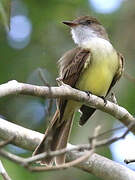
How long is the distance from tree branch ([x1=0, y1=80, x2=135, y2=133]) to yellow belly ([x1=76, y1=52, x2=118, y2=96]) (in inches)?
32.5

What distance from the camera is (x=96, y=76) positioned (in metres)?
4.64

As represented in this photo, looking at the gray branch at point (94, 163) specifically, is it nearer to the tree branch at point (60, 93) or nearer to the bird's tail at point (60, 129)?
the tree branch at point (60, 93)

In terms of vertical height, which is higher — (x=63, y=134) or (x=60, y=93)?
(x=60, y=93)

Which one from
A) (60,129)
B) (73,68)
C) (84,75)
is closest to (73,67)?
(73,68)

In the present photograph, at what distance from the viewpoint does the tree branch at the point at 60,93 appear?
118 inches

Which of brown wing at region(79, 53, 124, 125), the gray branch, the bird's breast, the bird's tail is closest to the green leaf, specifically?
the gray branch

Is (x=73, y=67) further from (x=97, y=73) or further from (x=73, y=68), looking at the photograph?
(x=97, y=73)

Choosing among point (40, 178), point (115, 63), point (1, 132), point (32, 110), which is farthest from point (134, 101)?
point (1, 132)

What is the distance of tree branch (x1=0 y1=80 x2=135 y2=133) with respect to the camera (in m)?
3.00

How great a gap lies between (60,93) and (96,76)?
139 cm

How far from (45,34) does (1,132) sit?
11.9 feet

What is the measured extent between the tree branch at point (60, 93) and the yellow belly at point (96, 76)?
826 millimetres

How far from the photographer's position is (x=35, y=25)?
A: 6664mm

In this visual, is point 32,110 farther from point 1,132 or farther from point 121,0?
point 1,132
